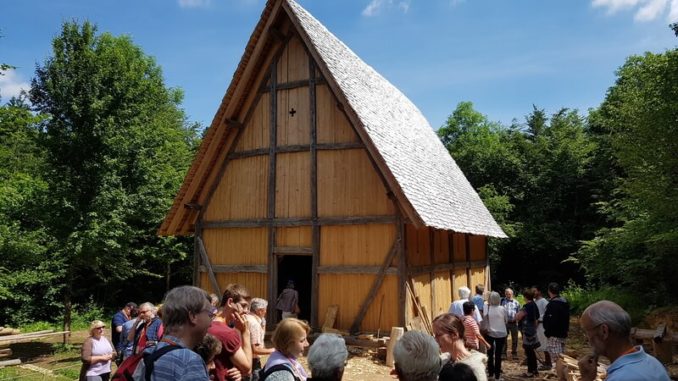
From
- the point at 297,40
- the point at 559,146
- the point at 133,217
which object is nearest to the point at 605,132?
the point at 559,146

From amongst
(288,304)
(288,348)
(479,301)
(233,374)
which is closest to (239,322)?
(233,374)

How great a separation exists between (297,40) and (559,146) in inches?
907

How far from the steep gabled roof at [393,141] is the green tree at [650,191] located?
190 inches

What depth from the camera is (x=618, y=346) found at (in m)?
2.81

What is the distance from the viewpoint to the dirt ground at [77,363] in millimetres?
8852

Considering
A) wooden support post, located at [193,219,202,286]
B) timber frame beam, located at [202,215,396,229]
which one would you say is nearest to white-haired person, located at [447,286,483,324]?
timber frame beam, located at [202,215,396,229]

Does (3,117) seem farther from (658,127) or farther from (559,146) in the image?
(559,146)

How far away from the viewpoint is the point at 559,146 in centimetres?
2922

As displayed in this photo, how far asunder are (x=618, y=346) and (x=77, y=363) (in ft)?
48.1

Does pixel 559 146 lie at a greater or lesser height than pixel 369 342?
greater

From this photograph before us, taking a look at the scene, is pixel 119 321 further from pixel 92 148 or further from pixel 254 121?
pixel 92 148

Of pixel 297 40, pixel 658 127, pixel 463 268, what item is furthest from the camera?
pixel 463 268

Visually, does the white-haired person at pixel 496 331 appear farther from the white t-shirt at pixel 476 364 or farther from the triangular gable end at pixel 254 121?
the white t-shirt at pixel 476 364

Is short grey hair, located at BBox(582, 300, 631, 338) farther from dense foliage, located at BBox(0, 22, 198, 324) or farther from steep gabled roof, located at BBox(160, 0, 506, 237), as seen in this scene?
dense foliage, located at BBox(0, 22, 198, 324)
